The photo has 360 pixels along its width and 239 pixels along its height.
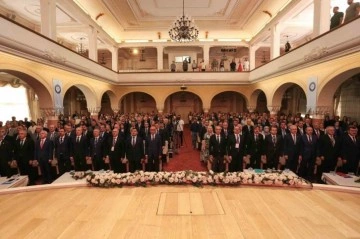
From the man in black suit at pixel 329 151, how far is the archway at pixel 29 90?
9.54 metres

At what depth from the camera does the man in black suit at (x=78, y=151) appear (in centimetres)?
660

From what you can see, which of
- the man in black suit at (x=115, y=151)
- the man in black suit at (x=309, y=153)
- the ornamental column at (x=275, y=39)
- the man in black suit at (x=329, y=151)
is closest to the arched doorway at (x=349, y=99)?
the ornamental column at (x=275, y=39)

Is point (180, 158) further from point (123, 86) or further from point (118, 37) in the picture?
point (118, 37)

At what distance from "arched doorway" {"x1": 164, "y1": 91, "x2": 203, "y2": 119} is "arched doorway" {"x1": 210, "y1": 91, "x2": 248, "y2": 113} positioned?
1.32 m

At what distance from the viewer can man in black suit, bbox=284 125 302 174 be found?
245 inches

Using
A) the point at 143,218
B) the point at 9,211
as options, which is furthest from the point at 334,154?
the point at 9,211

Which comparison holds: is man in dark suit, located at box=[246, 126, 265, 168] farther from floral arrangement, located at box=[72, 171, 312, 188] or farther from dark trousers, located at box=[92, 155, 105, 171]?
dark trousers, located at box=[92, 155, 105, 171]

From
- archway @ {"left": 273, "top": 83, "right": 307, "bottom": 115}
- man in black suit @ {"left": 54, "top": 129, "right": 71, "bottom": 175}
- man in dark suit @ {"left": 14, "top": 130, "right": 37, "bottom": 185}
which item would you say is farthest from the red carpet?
archway @ {"left": 273, "top": 83, "right": 307, "bottom": 115}

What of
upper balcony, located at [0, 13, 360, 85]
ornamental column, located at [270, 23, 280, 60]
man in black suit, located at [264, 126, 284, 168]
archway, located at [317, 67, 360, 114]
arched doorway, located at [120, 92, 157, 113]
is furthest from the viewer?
arched doorway, located at [120, 92, 157, 113]

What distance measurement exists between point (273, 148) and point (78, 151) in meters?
5.14

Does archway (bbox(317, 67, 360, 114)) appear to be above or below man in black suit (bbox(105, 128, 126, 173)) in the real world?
above

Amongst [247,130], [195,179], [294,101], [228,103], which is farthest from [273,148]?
[228,103]

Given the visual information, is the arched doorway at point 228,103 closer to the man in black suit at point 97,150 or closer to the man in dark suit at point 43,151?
the man in black suit at point 97,150

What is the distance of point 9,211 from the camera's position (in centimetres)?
318
